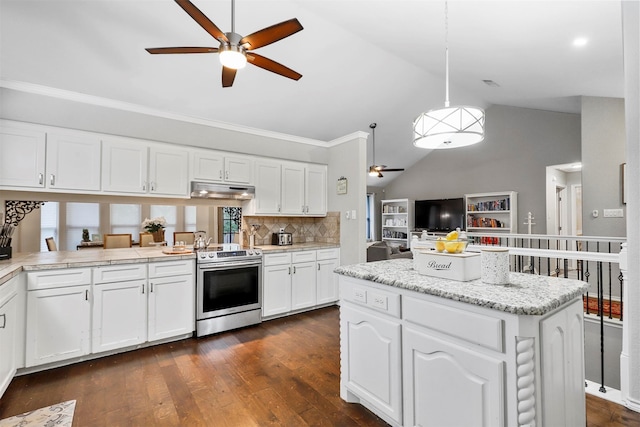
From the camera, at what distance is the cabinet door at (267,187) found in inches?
161

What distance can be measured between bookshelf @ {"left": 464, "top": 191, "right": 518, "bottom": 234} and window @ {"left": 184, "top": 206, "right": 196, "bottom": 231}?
630cm

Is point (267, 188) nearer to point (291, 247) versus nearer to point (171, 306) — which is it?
point (291, 247)

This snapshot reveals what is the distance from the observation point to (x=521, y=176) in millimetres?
6551

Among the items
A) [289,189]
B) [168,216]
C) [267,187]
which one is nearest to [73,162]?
[168,216]

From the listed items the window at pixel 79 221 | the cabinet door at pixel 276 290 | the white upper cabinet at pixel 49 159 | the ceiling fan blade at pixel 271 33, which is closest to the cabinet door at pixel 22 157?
the white upper cabinet at pixel 49 159

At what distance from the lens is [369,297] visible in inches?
70.9

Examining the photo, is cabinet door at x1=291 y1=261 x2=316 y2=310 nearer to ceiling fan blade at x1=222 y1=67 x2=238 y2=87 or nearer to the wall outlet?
ceiling fan blade at x1=222 y1=67 x2=238 y2=87

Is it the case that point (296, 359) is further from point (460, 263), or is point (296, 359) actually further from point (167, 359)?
point (460, 263)

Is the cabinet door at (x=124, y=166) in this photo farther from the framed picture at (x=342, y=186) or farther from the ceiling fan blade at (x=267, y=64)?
the framed picture at (x=342, y=186)

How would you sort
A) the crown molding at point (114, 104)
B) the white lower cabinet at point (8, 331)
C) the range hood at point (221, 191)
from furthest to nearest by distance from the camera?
the range hood at point (221, 191), the crown molding at point (114, 104), the white lower cabinet at point (8, 331)

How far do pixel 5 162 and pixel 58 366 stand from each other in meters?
1.84

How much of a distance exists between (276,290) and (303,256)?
1.87 ft

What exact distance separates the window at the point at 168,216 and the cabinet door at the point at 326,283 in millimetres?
1981

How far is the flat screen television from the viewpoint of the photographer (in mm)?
7590
